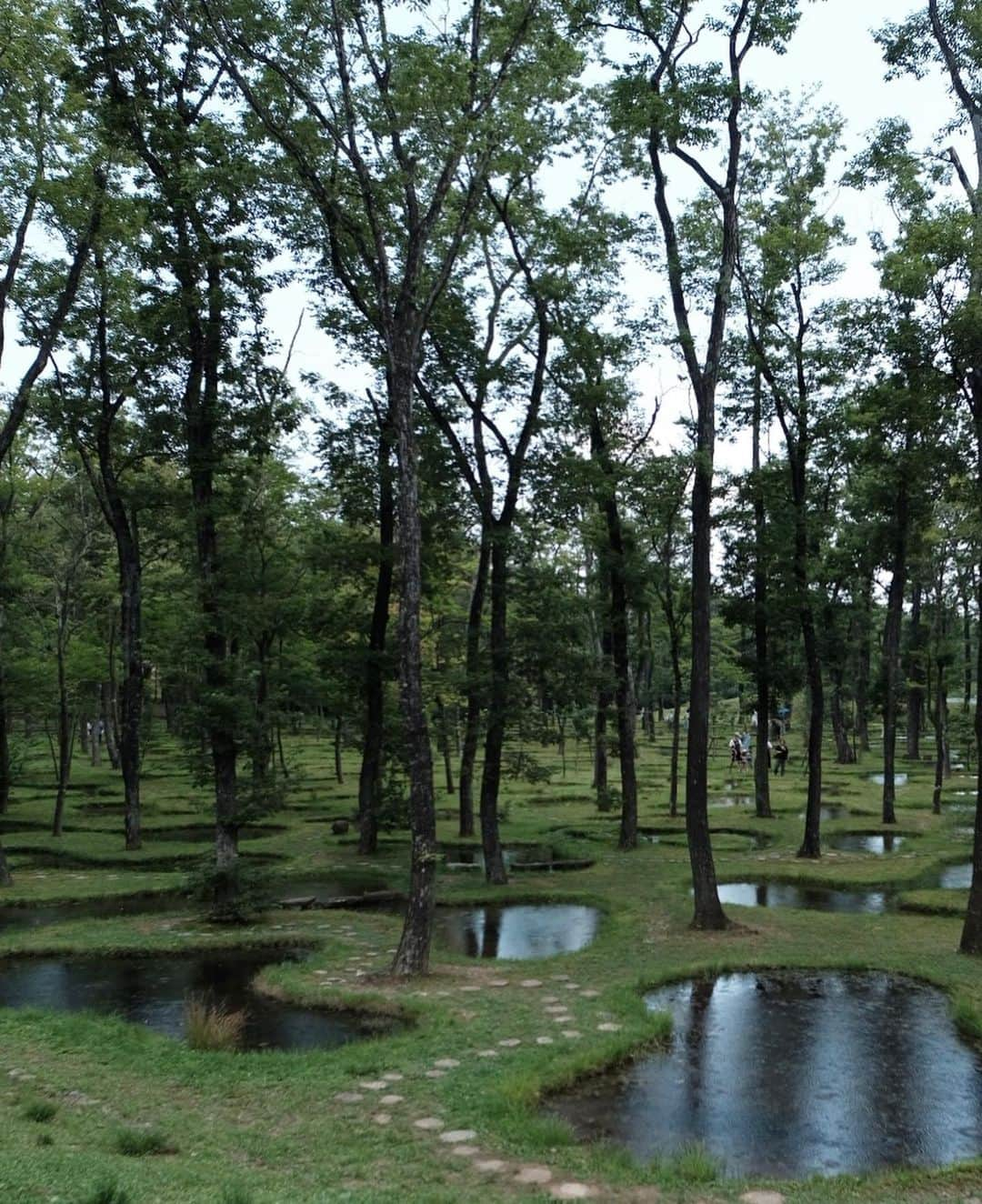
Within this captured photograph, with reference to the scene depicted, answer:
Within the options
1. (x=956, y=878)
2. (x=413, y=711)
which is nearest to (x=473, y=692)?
(x=413, y=711)

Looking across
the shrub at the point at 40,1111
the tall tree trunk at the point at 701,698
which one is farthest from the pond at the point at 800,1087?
the shrub at the point at 40,1111

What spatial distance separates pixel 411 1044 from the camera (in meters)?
8.78

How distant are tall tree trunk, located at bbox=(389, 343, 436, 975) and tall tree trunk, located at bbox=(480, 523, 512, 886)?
5.55m

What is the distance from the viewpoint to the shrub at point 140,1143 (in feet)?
20.0

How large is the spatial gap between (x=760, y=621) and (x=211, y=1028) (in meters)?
18.0

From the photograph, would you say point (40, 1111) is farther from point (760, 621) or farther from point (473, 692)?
point (760, 621)

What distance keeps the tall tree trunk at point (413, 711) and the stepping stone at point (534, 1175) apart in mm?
5296

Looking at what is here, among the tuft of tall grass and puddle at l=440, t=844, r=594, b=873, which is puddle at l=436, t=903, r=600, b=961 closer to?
puddle at l=440, t=844, r=594, b=873

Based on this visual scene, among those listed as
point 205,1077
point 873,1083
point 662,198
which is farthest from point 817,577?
point 205,1077

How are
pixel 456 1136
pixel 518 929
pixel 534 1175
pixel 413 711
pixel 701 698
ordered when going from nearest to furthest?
pixel 534 1175, pixel 456 1136, pixel 413 711, pixel 701 698, pixel 518 929

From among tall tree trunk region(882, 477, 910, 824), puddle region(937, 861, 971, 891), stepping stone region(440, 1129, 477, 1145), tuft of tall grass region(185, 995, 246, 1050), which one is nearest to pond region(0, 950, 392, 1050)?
tuft of tall grass region(185, 995, 246, 1050)

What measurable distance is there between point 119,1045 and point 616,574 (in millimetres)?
14588

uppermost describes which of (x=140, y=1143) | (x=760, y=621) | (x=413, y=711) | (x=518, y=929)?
(x=760, y=621)

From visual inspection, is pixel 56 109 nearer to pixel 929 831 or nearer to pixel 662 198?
pixel 662 198
